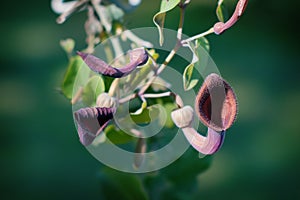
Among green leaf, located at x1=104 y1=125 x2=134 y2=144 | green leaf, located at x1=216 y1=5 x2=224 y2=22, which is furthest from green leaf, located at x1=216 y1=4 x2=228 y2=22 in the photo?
green leaf, located at x1=104 y1=125 x2=134 y2=144

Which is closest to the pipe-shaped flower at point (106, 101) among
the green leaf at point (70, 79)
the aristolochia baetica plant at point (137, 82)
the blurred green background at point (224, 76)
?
→ the aristolochia baetica plant at point (137, 82)

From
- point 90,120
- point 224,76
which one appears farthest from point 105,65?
point 224,76

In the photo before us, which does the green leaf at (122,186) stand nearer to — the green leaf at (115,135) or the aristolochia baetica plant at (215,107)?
the green leaf at (115,135)

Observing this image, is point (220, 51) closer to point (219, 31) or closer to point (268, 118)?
point (268, 118)

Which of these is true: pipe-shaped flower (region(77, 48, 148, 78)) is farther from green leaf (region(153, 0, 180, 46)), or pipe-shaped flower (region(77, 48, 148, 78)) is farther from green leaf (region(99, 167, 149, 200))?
green leaf (region(99, 167, 149, 200))

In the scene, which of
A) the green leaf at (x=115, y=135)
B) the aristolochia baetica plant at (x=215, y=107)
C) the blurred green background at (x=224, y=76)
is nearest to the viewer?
the aristolochia baetica plant at (x=215, y=107)

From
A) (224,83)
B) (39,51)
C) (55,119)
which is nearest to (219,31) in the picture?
(224,83)
